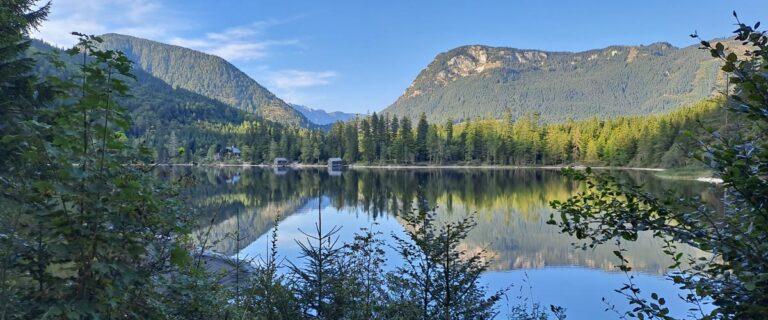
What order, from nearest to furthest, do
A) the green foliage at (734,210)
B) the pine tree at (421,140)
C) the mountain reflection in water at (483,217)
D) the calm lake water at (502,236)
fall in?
the green foliage at (734,210) → the calm lake water at (502,236) → the mountain reflection in water at (483,217) → the pine tree at (421,140)

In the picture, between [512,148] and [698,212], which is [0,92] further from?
[512,148]

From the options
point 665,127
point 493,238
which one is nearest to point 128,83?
point 493,238

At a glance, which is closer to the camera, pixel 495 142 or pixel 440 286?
pixel 440 286

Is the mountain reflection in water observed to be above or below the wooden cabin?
below

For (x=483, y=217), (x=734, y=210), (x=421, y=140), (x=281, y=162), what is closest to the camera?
(x=734, y=210)

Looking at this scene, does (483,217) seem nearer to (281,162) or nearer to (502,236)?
(502,236)

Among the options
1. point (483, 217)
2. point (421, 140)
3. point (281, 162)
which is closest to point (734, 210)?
point (483, 217)

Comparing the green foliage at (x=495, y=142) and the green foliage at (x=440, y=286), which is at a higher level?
the green foliage at (x=495, y=142)

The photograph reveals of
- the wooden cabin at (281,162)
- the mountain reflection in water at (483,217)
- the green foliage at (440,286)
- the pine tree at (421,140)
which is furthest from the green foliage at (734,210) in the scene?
the wooden cabin at (281,162)

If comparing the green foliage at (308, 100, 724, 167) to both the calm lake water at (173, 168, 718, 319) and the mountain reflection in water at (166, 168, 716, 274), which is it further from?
the calm lake water at (173, 168, 718, 319)

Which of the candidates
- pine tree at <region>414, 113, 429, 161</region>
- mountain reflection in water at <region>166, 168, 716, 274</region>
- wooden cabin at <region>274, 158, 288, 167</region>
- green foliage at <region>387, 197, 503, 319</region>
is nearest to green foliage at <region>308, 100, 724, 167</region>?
pine tree at <region>414, 113, 429, 161</region>

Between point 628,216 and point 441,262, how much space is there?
13.0 ft

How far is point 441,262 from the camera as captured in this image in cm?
634

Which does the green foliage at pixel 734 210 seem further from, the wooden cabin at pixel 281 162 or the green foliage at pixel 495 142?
the wooden cabin at pixel 281 162
